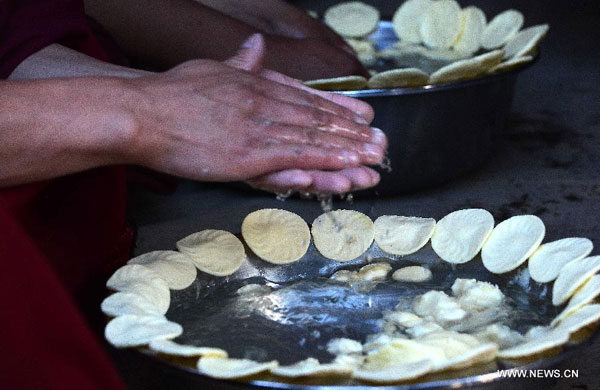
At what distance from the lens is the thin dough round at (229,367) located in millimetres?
1152

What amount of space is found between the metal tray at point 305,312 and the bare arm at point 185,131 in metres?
0.22

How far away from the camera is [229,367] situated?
46.3 inches

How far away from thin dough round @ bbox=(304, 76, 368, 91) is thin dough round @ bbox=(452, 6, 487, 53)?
771 millimetres

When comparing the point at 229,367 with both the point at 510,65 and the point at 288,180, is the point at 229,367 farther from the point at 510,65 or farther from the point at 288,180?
the point at 510,65

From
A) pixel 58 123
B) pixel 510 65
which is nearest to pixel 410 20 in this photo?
pixel 510 65

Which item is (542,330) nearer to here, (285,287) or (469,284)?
(469,284)

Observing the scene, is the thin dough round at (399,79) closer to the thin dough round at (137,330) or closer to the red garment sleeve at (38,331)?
the thin dough round at (137,330)

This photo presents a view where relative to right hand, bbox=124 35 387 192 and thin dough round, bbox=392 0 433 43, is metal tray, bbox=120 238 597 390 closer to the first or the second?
right hand, bbox=124 35 387 192

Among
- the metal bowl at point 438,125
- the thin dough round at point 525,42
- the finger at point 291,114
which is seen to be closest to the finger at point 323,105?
the finger at point 291,114

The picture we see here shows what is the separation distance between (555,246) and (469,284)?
170 millimetres

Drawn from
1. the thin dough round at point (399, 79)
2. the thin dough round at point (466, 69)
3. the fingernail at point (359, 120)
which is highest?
the thin dough round at point (466, 69)

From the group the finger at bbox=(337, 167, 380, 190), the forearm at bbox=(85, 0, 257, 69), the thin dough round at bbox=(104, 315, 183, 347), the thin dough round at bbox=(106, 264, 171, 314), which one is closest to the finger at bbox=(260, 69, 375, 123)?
the finger at bbox=(337, 167, 380, 190)

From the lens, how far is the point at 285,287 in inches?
62.0

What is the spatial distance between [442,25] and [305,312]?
1.64m
